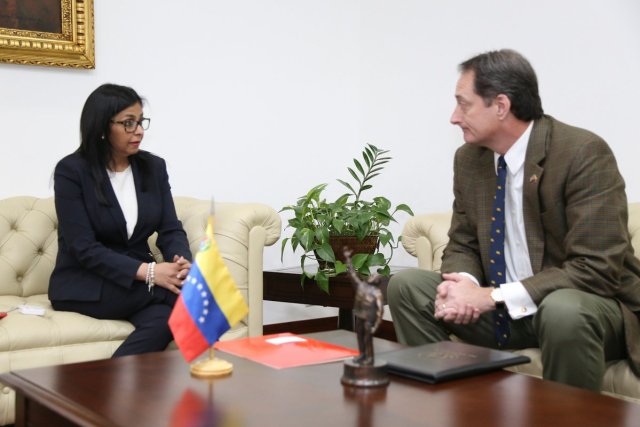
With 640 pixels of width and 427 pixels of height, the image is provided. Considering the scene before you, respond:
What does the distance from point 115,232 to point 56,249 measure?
1.61ft

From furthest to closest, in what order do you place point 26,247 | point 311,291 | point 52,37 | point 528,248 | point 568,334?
point 52,37 → point 311,291 → point 26,247 → point 528,248 → point 568,334

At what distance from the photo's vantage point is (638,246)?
2975 mm

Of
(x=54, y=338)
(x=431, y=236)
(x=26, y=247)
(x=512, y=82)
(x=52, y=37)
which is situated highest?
(x=52, y=37)

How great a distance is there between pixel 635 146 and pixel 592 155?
1.30 meters

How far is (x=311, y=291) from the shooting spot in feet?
13.2

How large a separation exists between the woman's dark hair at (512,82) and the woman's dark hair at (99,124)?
61.7 inches

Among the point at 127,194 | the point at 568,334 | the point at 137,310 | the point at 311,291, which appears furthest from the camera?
the point at 311,291

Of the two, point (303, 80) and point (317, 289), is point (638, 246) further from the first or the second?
point (303, 80)

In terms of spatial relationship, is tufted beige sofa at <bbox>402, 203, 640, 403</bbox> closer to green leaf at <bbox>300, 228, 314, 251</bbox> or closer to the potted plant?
the potted plant

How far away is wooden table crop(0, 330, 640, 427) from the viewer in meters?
1.63

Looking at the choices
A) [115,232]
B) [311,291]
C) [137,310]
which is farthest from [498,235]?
[115,232]

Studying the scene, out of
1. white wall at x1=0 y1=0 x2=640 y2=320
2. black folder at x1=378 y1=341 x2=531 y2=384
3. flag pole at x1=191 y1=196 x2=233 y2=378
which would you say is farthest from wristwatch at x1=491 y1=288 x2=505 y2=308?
white wall at x1=0 y1=0 x2=640 y2=320

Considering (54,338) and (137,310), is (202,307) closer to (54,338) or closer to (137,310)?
(54,338)

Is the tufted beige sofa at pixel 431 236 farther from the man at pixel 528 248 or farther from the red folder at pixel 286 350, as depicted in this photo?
the red folder at pixel 286 350
